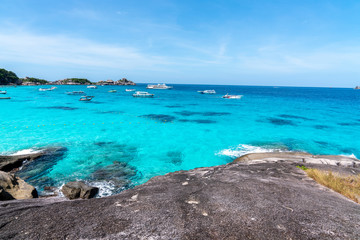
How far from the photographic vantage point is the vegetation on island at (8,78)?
124 m

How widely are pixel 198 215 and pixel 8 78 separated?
181m

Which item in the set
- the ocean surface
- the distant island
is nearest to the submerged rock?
the ocean surface

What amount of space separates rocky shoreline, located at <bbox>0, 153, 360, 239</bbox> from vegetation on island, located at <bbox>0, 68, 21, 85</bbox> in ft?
552

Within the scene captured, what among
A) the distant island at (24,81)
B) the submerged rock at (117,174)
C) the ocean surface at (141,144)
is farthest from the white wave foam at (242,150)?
the distant island at (24,81)

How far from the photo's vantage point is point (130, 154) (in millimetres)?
20078

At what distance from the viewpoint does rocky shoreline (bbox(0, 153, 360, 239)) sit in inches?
184

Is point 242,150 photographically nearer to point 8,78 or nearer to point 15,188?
point 15,188

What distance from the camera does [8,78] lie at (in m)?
131

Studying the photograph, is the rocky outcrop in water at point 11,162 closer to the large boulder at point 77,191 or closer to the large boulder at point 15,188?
the large boulder at point 15,188

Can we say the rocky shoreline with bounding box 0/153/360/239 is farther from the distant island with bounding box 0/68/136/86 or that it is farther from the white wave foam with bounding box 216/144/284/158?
the distant island with bounding box 0/68/136/86

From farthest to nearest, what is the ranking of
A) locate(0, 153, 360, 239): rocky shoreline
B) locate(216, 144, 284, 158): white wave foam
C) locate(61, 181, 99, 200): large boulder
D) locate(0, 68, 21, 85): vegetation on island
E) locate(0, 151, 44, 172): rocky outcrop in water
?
locate(0, 68, 21, 85): vegetation on island, locate(216, 144, 284, 158): white wave foam, locate(0, 151, 44, 172): rocky outcrop in water, locate(61, 181, 99, 200): large boulder, locate(0, 153, 360, 239): rocky shoreline

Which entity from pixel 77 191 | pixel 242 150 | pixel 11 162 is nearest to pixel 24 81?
pixel 11 162

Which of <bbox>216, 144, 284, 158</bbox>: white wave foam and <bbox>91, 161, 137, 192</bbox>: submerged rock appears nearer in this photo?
<bbox>91, 161, 137, 192</bbox>: submerged rock

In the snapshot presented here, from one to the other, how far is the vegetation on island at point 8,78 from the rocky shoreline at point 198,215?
552ft
